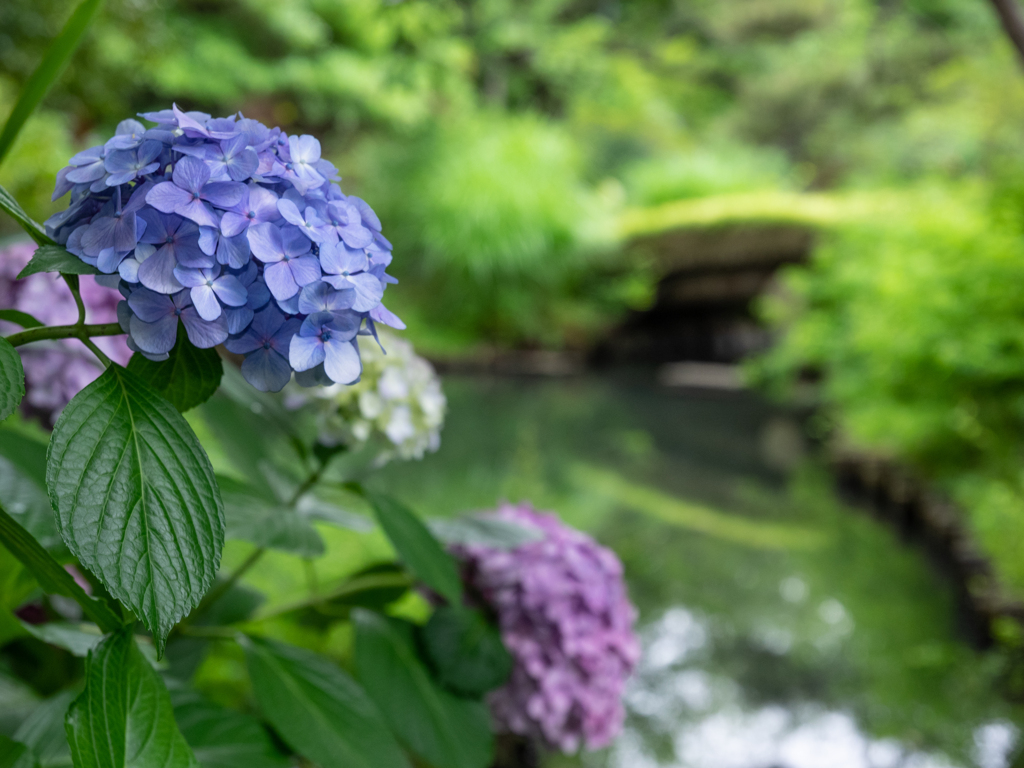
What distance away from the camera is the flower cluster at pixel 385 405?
0.85 meters

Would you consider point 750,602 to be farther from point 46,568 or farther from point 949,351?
point 46,568

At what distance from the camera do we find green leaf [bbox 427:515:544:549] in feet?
2.96

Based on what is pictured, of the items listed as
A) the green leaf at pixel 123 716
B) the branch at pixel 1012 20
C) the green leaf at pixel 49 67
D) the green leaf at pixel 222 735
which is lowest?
the green leaf at pixel 123 716

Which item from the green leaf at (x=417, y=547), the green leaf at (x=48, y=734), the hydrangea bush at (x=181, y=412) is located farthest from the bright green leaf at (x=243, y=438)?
the green leaf at (x=48, y=734)

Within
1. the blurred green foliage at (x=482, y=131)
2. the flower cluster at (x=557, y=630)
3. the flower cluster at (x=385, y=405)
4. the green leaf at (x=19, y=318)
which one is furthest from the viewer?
the blurred green foliage at (x=482, y=131)

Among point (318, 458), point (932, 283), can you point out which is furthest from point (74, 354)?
point (932, 283)

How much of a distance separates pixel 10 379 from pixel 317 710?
44 centimetres

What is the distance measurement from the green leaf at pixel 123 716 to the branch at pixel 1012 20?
1.89 metres

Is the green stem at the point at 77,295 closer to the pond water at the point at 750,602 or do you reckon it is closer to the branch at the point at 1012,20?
the pond water at the point at 750,602

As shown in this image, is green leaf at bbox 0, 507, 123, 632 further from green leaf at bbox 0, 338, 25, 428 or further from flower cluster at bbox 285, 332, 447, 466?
flower cluster at bbox 285, 332, 447, 466

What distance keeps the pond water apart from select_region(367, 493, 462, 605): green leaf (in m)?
0.75

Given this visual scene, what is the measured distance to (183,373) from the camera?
50 centimetres

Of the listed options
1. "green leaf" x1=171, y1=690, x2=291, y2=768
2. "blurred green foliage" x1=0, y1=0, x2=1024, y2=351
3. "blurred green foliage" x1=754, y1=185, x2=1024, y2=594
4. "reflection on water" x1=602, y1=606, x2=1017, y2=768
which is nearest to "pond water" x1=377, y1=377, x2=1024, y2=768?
"reflection on water" x1=602, y1=606, x2=1017, y2=768

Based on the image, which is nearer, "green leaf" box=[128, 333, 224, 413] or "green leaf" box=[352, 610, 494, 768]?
"green leaf" box=[128, 333, 224, 413]
